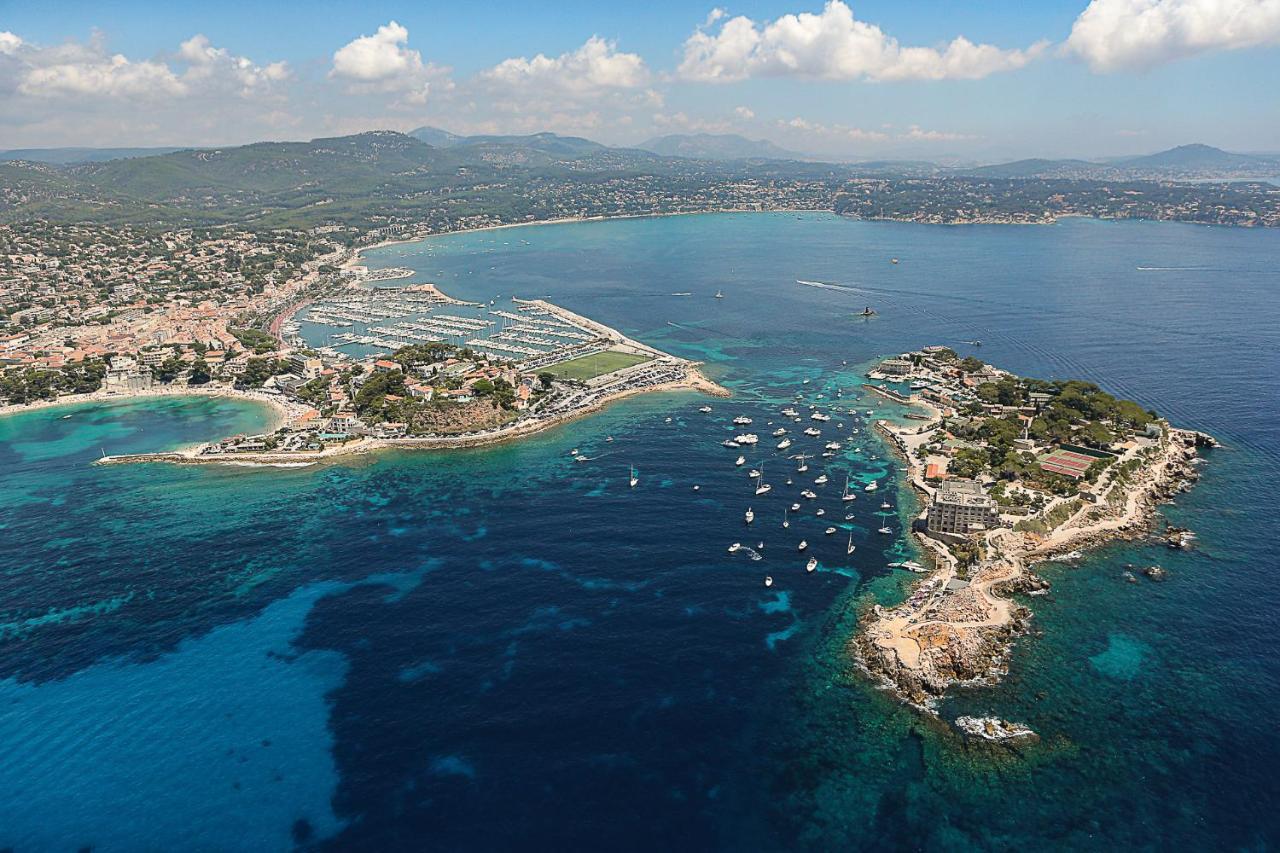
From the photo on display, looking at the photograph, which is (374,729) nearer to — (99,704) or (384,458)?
(99,704)

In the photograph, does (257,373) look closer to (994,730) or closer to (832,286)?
(994,730)

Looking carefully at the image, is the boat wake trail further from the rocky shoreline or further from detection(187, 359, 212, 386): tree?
detection(187, 359, 212, 386): tree

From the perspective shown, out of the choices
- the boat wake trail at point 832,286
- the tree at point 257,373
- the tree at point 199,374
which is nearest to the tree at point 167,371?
the tree at point 199,374

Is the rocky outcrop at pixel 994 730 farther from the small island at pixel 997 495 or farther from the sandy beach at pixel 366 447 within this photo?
the sandy beach at pixel 366 447

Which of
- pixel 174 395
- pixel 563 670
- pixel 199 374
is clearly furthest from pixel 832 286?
pixel 563 670

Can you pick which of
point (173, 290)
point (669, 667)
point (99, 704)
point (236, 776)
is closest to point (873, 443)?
point (669, 667)

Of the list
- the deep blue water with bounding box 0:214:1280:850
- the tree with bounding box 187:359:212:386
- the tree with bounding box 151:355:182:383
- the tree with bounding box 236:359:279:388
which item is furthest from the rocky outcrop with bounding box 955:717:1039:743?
the tree with bounding box 151:355:182:383
